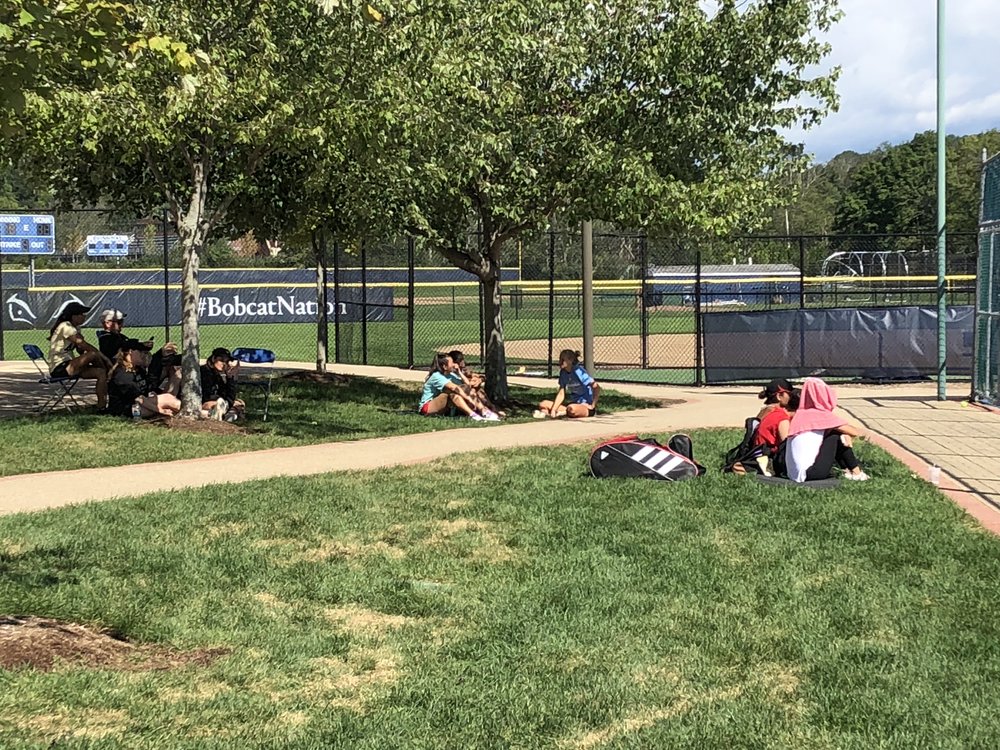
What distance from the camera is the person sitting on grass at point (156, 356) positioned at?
41.7ft

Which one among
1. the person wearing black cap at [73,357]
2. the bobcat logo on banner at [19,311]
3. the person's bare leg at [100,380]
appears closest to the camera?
the person wearing black cap at [73,357]

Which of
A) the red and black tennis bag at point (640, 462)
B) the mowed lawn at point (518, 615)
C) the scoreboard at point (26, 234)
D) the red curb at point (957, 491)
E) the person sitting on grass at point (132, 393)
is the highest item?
the scoreboard at point (26, 234)

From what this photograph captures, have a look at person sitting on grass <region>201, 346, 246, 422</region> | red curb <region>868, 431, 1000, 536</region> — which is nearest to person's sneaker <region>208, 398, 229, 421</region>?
person sitting on grass <region>201, 346, 246, 422</region>

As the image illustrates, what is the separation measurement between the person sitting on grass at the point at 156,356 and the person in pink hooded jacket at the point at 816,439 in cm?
711

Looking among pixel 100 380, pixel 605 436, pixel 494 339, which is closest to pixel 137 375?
pixel 100 380

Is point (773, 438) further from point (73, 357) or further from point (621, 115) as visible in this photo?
point (73, 357)

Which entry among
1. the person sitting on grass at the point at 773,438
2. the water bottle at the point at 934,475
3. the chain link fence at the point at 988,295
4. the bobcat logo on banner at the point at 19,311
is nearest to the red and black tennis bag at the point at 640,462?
the person sitting on grass at the point at 773,438

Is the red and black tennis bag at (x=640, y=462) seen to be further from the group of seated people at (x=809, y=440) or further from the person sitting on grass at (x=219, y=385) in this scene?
the person sitting on grass at (x=219, y=385)

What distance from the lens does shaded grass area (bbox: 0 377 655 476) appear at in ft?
34.1

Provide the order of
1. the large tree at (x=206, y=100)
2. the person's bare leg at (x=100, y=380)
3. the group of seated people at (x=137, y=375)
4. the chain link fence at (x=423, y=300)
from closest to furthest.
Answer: the large tree at (x=206, y=100) → the group of seated people at (x=137, y=375) → the person's bare leg at (x=100, y=380) → the chain link fence at (x=423, y=300)

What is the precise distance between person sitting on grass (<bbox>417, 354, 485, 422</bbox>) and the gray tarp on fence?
6.36 m

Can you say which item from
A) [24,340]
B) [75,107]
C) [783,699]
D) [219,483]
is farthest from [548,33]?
[24,340]

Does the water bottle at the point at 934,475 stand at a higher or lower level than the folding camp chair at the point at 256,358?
lower

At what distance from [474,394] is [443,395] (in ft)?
1.27
